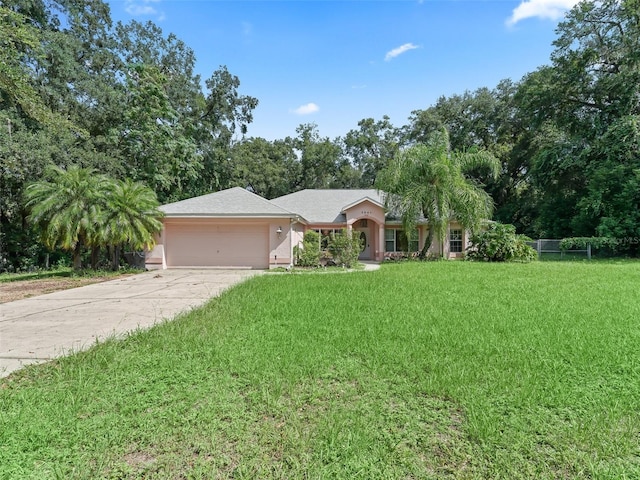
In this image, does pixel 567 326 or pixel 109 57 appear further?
pixel 109 57

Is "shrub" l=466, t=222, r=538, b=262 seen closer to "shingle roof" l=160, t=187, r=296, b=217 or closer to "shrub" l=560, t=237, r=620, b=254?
"shrub" l=560, t=237, r=620, b=254

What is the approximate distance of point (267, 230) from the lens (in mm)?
15977

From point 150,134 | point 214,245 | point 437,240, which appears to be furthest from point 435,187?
point 150,134

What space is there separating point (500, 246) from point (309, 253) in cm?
1054

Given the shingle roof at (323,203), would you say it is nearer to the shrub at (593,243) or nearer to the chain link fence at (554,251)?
the chain link fence at (554,251)

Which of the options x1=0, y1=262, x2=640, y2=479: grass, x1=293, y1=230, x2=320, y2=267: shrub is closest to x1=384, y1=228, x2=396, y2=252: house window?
x1=293, y1=230, x2=320, y2=267: shrub

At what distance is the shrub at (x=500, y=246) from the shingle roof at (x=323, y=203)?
6270 mm

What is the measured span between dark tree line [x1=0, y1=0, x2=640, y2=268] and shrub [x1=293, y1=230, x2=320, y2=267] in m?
10.5

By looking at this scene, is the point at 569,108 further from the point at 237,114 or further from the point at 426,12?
the point at 237,114

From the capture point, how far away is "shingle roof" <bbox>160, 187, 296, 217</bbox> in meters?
15.4

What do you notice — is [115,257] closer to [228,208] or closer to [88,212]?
[88,212]

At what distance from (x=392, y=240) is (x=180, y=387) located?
1851 centimetres

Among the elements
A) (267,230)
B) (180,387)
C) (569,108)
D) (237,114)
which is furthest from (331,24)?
(569,108)

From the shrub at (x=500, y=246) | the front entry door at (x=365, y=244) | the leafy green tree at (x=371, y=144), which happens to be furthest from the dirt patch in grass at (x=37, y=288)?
the leafy green tree at (x=371, y=144)
